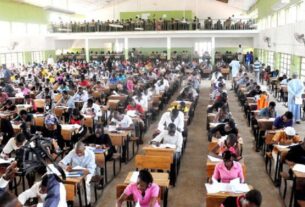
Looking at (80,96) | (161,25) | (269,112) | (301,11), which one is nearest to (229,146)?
(269,112)

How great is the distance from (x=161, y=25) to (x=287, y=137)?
21.1 m

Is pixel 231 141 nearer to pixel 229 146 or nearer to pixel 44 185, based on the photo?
pixel 229 146

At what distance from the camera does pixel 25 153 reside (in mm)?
5531

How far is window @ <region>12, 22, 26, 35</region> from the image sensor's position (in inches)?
1000

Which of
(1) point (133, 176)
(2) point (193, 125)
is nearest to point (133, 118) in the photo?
(2) point (193, 125)

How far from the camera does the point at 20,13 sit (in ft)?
85.0

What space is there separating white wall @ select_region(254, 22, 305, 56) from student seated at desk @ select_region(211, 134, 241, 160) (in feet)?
28.6

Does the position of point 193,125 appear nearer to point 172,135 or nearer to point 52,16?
point 172,135

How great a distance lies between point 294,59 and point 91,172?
1280 cm

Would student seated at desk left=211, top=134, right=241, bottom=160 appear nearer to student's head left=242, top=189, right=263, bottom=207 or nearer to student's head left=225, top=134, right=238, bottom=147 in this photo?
student's head left=225, top=134, right=238, bottom=147

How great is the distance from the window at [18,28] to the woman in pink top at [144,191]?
2336 centimetres

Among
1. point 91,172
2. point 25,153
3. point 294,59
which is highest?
point 294,59

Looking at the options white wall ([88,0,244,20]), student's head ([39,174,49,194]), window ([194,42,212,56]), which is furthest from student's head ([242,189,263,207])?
white wall ([88,0,244,20])

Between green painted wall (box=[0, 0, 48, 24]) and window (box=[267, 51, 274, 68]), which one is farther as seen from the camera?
green painted wall (box=[0, 0, 48, 24])
